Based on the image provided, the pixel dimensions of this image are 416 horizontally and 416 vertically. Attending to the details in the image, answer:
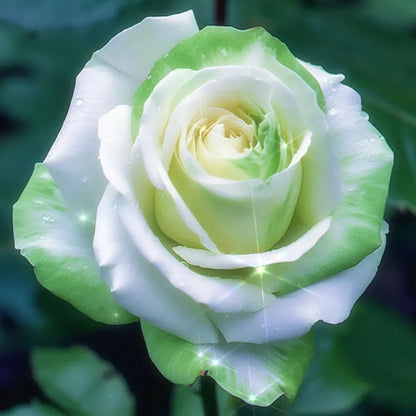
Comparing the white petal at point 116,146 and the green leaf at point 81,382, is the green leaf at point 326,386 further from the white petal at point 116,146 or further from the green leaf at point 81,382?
the white petal at point 116,146

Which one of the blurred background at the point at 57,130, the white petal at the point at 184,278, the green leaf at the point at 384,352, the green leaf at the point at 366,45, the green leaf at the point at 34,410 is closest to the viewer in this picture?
the white petal at the point at 184,278

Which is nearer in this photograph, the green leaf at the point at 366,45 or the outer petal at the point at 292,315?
the outer petal at the point at 292,315

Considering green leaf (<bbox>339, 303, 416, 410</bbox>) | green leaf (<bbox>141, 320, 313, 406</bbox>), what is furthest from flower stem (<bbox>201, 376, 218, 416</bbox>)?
green leaf (<bbox>339, 303, 416, 410</bbox>)

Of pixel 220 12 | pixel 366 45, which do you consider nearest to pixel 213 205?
pixel 220 12

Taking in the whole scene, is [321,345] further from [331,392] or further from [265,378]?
[265,378]

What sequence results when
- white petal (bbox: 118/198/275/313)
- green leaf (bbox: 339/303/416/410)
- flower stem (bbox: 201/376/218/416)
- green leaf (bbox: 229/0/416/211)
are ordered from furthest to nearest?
green leaf (bbox: 339/303/416/410) → green leaf (bbox: 229/0/416/211) → flower stem (bbox: 201/376/218/416) → white petal (bbox: 118/198/275/313)

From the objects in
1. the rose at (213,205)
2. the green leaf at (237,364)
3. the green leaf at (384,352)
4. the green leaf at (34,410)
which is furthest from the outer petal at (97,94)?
the green leaf at (384,352)

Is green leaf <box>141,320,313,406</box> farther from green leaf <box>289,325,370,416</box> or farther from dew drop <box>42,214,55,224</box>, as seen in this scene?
green leaf <box>289,325,370,416</box>

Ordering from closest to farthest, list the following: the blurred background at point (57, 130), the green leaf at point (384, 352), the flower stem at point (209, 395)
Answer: the flower stem at point (209, 395) → the blurred background at point (57, 130) → the green leaf at point (384, 352)
